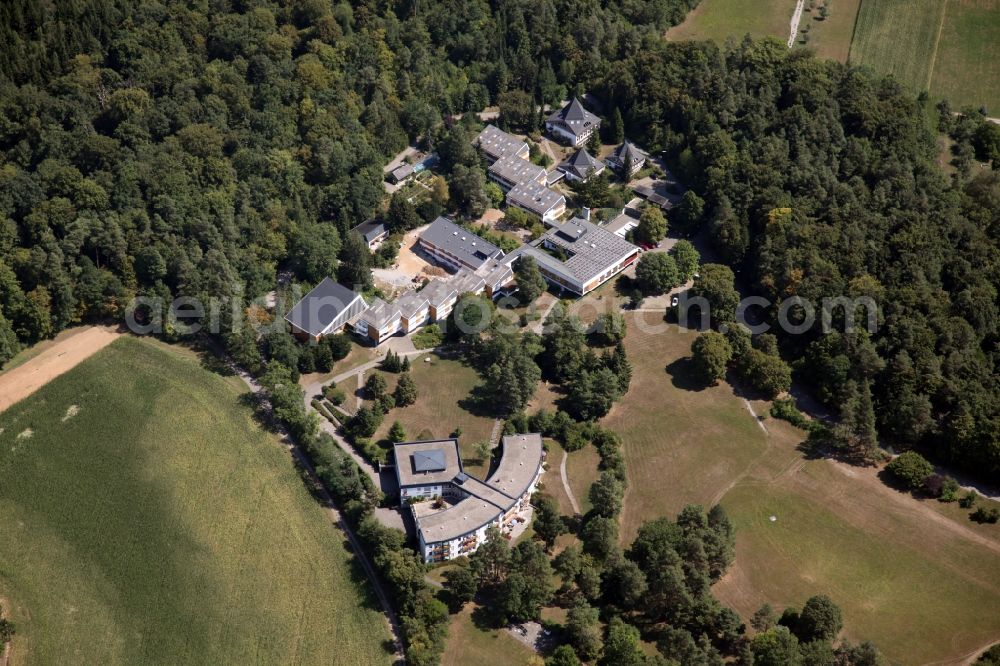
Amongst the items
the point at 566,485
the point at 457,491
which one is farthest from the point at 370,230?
the point at 566,485

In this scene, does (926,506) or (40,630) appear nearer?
(40,630)

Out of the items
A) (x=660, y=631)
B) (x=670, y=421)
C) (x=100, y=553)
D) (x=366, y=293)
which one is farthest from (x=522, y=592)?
(x=366, y=293)

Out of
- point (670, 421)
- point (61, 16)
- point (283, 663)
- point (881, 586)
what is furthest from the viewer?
point (61, 16)

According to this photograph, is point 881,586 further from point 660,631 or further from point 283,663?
point 283,663

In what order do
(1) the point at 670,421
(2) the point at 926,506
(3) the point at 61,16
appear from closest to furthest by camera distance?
(2) the point at 926,506
(1) the point at 670,421
(3) the point at 61,16

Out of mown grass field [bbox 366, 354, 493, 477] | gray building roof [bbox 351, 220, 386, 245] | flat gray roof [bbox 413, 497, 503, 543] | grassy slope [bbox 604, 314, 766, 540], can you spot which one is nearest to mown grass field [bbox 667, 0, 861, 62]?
gray building roof [bbox 351, 220, 386, 245]

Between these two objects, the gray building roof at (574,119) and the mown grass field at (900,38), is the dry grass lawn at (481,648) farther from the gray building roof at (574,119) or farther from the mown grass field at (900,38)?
the mown grass field at (900,38)

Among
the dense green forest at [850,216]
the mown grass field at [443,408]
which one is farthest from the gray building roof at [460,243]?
the dense green forest at [850,216]
